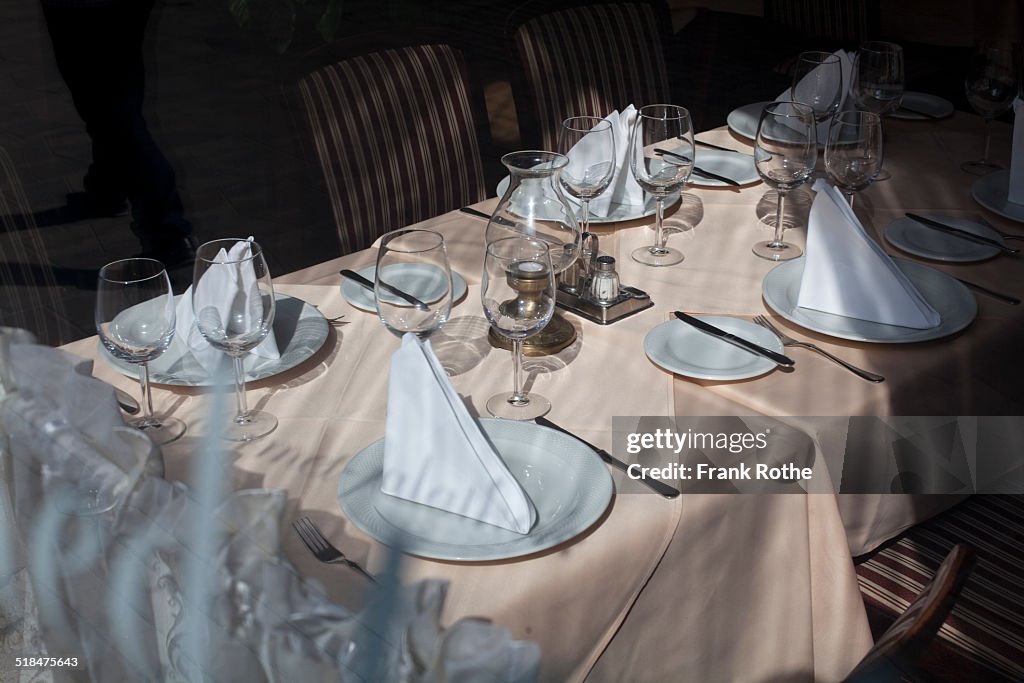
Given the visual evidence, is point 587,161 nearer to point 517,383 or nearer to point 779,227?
point 779,227

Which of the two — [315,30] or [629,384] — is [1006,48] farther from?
A: [315,30]

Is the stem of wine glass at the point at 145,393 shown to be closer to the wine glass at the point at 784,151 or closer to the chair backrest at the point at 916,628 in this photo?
the chair backrest at the point at 916,628

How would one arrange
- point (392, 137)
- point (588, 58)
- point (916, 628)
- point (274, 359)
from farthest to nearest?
point (588, 58), point (392, 137), point (274, 359), point (916, 628)

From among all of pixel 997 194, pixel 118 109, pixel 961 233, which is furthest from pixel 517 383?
pixel 118 109

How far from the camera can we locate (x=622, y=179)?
5.16 ft

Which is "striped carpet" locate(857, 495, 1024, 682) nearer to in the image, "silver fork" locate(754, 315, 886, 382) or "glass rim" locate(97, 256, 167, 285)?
"silver fork" locate(754, 315, 886, 382)

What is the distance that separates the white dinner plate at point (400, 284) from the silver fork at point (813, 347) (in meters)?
0.38

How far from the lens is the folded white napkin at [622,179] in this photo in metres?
1.52

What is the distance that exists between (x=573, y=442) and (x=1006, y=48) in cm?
127

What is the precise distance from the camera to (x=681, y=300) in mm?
1303

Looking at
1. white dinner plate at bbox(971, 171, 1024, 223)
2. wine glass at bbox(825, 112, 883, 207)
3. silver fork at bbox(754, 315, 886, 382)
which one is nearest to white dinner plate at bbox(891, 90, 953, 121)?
white dinner plate at bbox(971, 171, 1024, 223)

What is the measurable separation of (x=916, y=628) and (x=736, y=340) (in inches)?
21.9

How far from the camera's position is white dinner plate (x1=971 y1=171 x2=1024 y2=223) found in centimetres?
154

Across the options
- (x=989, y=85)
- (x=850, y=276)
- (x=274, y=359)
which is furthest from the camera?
(x=989, y=85)
